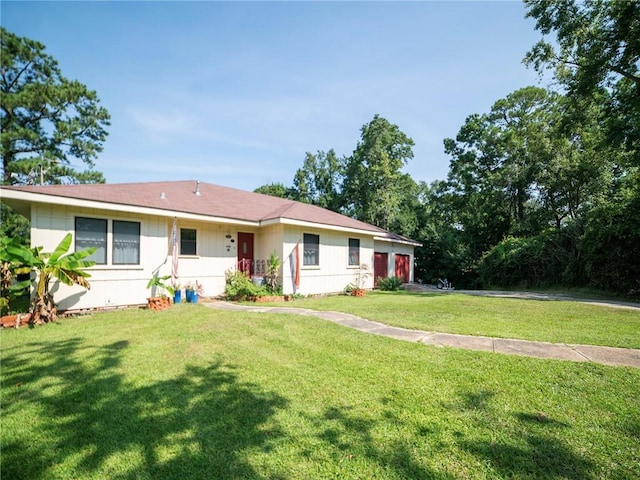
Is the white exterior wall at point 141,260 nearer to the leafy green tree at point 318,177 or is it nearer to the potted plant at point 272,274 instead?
the potted plant at point 272,274

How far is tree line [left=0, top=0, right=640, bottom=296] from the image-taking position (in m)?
11.9

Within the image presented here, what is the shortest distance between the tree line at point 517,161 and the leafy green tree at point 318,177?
134 inches

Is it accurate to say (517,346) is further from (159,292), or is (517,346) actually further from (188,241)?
(188,241)

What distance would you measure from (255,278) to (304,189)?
25261 millimetres

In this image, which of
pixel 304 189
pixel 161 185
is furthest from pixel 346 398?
pixel 304 189

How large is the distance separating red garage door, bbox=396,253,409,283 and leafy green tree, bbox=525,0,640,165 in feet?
36.6

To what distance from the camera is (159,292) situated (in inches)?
383

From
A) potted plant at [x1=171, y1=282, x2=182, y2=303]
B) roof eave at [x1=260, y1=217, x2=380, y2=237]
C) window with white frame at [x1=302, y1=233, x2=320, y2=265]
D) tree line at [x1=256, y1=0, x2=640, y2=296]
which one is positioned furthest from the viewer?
window with white frame at [x1=302, y1=233, x2=320, y2=265]

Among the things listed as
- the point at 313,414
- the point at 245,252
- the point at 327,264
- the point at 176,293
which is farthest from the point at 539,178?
the point at 313,414

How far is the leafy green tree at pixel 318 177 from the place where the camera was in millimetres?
35344

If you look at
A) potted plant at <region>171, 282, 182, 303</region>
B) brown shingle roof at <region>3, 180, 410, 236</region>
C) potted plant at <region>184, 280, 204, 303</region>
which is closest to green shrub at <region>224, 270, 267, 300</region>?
potted plant at <region>184, 280, 204, 303</region>

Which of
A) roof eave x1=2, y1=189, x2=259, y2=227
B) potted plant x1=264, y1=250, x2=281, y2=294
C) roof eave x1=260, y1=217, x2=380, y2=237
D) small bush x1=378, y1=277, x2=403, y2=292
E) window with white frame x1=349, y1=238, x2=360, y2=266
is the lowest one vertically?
small bush x1=378, y1=277, x2=403, y2=292

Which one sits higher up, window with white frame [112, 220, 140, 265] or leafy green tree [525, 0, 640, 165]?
leafy green tree [525, 0, 640, 165]

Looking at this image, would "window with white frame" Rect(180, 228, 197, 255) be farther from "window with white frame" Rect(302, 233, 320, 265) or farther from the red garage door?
the red garage door
